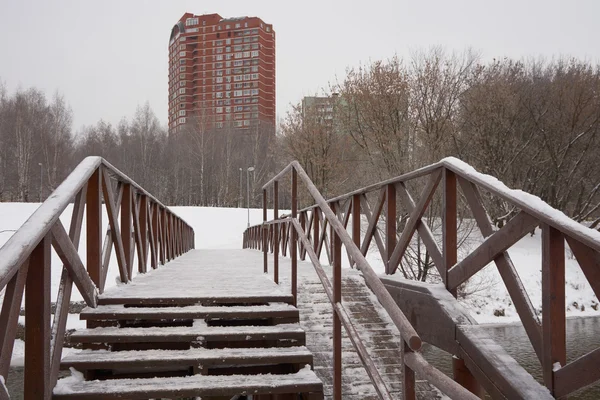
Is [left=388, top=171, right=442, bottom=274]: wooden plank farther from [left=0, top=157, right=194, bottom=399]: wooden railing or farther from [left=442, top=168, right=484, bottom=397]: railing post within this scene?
[left=0, top=157, right=194, bottom=399]: wooden railing

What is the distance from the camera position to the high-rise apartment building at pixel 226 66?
2948 inches

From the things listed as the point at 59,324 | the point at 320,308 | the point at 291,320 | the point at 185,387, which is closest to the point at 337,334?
the point at 291,320

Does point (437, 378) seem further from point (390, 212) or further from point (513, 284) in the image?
point (390, 212)

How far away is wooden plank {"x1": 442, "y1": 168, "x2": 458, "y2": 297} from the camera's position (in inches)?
126

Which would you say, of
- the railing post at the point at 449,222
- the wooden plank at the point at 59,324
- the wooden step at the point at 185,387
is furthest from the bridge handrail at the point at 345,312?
the wooden plank at the point at 59,324

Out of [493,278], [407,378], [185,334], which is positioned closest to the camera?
[407,378]

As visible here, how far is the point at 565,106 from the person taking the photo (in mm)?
20672

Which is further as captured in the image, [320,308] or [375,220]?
[375,220]

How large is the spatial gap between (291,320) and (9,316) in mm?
1934

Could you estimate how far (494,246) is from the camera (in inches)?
105

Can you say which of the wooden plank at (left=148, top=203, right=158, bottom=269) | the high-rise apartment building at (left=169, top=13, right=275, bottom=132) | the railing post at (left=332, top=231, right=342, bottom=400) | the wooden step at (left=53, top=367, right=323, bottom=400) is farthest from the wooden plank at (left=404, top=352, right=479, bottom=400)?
the high-rise apartment building at (left=169, top=13, right=275, bottom=132)

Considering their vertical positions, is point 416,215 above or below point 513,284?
above

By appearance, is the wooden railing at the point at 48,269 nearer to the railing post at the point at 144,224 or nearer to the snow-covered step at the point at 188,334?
the snow-covered step at the point at 188,334

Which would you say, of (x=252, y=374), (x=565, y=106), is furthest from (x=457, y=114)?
(x=252, y=374)
